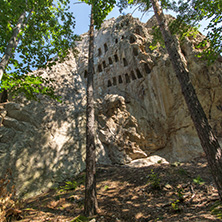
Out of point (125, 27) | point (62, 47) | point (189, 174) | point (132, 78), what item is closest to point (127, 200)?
point (189, 174)

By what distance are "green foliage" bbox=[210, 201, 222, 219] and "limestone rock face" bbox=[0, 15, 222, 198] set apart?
275 inches

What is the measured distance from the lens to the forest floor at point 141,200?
165 inches

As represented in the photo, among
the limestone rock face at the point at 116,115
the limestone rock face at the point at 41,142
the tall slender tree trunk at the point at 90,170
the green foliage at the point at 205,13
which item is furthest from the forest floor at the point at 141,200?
the green foliage at the point at 205,13

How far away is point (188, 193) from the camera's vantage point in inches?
199

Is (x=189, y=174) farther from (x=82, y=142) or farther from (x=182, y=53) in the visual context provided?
(x=182, y=53)

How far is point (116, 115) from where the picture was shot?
14.2m

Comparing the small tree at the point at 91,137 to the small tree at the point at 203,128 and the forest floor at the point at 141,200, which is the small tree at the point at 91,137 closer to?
the forest floor at the point at 141,200

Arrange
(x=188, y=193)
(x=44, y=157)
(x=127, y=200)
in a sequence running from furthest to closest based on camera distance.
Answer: (x=44, y=157), (x=127, y=200), (x=188, y=193)

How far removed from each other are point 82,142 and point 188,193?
7.43 metres

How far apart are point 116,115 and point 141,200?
30.5ft

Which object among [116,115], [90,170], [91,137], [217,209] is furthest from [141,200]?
[116,115]

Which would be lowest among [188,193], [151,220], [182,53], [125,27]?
[151,220]

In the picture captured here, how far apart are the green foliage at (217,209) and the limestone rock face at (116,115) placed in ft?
22.9

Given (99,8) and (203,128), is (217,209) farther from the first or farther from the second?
(99,8)
